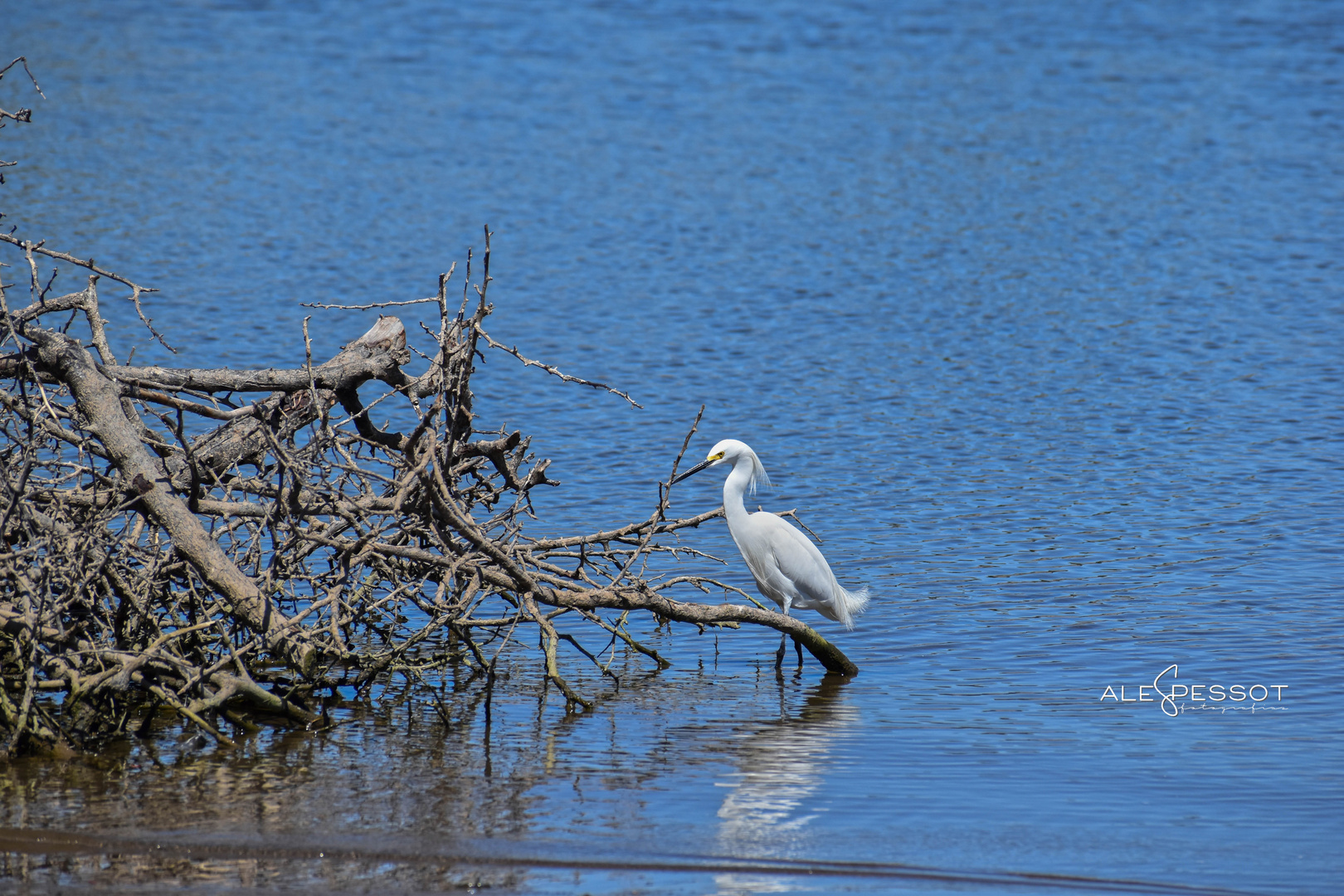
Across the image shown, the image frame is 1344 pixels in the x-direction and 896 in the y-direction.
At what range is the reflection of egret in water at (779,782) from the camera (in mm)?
6148

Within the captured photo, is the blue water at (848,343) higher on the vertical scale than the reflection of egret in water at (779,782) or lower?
higher

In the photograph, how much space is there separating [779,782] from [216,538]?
2.68 m

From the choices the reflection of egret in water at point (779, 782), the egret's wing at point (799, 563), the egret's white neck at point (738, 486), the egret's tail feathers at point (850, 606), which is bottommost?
the reflection of egret in water at point (779, 782)

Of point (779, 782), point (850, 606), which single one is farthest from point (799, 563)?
point (779, 782)

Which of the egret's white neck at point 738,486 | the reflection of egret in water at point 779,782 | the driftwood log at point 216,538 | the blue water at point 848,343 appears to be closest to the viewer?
the reflection of egret in water at point 779,782

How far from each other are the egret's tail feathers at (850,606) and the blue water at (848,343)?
150mm

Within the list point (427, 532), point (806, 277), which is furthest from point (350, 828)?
point (806, 277)

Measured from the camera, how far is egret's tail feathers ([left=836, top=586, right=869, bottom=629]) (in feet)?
29.6
